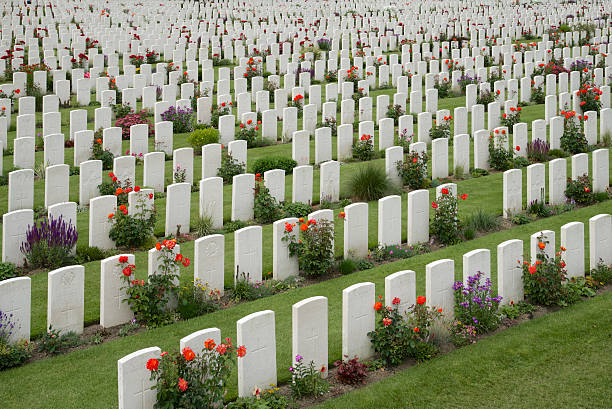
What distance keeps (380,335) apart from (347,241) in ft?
8.87

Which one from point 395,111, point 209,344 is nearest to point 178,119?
point 395,111

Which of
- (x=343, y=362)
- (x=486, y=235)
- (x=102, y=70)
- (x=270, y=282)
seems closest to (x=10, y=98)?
(x=102, y=70)

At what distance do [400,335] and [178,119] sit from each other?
33.6 ft

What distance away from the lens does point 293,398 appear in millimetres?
6691

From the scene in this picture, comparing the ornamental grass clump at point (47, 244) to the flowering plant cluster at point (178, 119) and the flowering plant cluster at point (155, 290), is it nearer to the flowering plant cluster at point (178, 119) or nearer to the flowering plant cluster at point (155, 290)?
the flowering plant cluster at point (155, 290)

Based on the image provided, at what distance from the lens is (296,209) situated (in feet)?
37.9

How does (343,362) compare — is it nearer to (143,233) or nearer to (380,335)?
(380,335)

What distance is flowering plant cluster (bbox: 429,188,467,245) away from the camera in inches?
414

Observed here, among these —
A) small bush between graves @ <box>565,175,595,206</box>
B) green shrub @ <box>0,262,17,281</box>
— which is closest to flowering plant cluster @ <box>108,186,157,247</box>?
green shrub @ <box>0,262,17,281</box>

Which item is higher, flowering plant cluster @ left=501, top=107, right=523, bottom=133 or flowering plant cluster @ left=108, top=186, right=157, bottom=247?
flowering plant cluster @ left=501, top=107, right=523, bottom=133

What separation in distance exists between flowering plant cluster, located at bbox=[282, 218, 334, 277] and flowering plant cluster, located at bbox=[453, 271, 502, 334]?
6.65ft

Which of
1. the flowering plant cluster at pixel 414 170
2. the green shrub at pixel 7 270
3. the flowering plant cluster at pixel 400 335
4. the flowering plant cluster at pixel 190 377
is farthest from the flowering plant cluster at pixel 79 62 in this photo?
the flowering plant cluster at pixel 190 377

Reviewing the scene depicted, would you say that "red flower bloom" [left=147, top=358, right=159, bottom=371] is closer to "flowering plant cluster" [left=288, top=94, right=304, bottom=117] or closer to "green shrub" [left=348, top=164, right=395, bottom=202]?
"green shrub" [left=348, top=164, right=395, bottom=202]

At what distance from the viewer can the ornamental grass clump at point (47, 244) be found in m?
9.50
